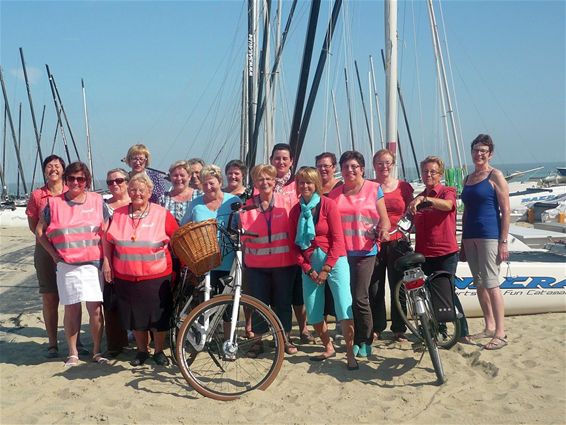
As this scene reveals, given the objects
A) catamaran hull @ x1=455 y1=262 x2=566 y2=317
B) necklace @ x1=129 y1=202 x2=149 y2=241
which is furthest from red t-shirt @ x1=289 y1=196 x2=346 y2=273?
catamaran hull @ x1=455 y1=262 x2=566 y2=317

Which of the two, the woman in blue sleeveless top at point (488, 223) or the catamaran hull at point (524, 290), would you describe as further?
the catamaran hull at point (524, 290)

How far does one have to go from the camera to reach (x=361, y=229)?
15.0ft

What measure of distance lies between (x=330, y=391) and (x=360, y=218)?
4.58 feet

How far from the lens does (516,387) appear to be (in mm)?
4062

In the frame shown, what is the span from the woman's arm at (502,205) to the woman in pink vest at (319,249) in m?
1.54

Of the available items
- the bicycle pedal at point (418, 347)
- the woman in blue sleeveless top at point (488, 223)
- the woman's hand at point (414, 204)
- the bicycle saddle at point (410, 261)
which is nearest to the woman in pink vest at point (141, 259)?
the bicycle saddle at point (410, 261)

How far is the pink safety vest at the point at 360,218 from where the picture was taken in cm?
455

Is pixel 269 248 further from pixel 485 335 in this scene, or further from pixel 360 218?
pixel 485 335

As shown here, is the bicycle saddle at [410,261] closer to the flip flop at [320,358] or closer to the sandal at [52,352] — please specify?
the flip flop at [320,358]

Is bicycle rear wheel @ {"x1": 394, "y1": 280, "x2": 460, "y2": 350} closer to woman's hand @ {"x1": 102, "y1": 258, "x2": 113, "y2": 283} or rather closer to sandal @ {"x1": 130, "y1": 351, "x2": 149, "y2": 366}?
sandal @ {"x1": 130, "y1": 351, "x2": 149, "y2": 366}

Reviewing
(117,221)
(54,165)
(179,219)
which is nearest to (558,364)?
(179,219)

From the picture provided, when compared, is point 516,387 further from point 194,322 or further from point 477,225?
A: point 194,322

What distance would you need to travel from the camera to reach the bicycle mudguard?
14.8 ft

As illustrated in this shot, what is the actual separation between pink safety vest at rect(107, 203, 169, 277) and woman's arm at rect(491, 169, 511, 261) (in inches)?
115
